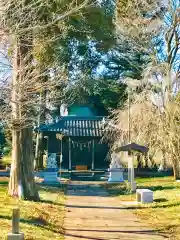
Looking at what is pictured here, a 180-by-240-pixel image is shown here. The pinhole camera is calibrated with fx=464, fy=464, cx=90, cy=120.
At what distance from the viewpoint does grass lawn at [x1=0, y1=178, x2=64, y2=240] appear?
9752mm

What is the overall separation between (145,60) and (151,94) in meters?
8.23

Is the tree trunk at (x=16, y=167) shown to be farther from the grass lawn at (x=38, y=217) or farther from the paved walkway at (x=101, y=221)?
the paved walkway at (x=101, y=221)

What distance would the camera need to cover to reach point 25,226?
10.2 metres

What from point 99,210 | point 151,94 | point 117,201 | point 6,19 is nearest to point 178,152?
point 151,94

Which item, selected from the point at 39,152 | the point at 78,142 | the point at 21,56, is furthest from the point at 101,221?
the point at 39,152

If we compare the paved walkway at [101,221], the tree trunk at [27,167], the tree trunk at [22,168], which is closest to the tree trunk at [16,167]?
the tree trunk at [22,168]

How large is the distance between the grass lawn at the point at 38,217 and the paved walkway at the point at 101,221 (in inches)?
10.6

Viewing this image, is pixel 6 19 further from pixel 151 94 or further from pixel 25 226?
pixel 151 94

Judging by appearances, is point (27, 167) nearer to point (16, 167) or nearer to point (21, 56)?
point (16, 167)

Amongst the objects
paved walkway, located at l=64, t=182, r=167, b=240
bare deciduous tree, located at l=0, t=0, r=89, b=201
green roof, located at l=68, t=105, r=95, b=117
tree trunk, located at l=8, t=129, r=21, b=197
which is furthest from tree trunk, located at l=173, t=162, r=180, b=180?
bare deciduous tree, located at l=0, t=0, r=89, b=201

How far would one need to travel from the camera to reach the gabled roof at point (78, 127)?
32094 millimetres

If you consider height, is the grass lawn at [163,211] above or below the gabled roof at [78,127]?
below

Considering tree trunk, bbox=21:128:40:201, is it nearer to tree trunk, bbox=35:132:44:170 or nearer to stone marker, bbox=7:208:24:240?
stone marker, bbox=7:208:24:240

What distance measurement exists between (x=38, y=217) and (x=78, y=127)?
70.0 ft
